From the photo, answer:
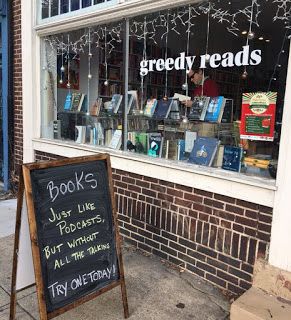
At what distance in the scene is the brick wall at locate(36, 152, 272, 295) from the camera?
2.98 meters

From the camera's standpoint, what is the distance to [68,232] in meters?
2.51

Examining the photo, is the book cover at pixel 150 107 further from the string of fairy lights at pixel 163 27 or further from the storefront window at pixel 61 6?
the storefront window at pixel 61 6

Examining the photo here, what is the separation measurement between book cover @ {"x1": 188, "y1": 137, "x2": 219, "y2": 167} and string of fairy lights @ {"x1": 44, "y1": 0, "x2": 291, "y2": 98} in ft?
2.03

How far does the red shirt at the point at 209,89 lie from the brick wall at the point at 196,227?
3.23 ft

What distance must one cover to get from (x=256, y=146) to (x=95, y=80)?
8.32 feet

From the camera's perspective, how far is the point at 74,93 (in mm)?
5207

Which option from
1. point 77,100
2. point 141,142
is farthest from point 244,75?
point 77,100

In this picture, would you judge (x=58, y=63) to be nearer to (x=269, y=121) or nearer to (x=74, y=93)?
(x=74, y=93)

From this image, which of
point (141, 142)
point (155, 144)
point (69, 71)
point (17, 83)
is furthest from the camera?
point (17, 83)

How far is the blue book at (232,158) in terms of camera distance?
326cm

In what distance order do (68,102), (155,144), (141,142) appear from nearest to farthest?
(155,144)
(141,142)
(68,102)

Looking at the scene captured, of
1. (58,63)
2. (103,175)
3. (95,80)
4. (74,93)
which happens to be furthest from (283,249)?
(58,63)

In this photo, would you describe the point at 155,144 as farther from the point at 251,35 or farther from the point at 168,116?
the point at 251,35

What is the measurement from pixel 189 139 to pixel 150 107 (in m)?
0.74
